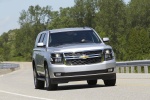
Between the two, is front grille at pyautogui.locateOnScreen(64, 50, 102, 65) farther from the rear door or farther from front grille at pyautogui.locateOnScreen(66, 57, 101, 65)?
the rear door

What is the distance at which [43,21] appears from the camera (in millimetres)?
171500

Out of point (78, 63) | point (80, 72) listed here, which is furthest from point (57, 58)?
point (80, 72)

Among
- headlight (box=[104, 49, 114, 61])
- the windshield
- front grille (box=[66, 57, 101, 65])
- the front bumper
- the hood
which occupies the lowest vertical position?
the front bumper

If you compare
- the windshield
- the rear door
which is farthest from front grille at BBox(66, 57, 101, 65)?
the rear door

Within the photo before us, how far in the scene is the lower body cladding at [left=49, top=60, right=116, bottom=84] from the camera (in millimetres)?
16078

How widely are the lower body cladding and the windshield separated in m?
1.41

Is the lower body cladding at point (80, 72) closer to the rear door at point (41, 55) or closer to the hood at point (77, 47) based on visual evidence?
the hood at point (77, 47)

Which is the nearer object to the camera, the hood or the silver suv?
the silver suv

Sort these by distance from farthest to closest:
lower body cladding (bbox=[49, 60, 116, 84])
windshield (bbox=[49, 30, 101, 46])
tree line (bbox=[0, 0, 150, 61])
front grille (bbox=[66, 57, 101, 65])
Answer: tree line (bbox=[0, 0, 150, 61]) → windshield (bbox=[49, 30, 101, 46]) → front grille (bbox=[66, 57, 101, 65]) → lower body cladding (bbox=[49, 60, 116, 84])

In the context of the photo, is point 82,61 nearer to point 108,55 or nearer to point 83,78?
point 83,78

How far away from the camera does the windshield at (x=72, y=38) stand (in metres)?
17.6

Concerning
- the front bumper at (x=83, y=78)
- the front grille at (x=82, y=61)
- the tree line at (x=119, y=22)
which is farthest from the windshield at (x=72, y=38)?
the tree line at (x=119, y=22)

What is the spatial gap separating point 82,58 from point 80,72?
1.34 feet

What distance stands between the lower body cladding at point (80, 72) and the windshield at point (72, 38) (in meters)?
1.41
